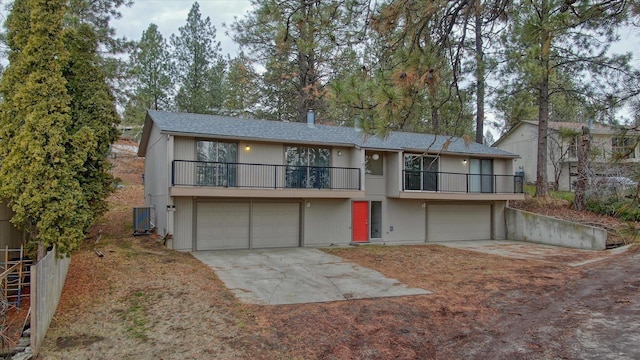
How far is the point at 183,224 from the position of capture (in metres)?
12.8

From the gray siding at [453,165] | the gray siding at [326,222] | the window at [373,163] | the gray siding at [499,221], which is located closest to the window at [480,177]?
the gray siding at [453,165]

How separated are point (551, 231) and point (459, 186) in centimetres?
411

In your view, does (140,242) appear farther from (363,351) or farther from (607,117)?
(607,117)

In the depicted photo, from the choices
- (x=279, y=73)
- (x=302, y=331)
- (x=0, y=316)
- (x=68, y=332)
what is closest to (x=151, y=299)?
(x=68, y=332)

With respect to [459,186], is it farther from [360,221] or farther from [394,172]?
[360,221]

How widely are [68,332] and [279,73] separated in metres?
18.3

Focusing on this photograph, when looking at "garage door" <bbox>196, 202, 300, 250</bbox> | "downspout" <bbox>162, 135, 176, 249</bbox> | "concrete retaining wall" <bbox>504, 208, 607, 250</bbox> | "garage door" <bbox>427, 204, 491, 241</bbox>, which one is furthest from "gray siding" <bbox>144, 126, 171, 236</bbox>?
"concrete retaining wall" <bbox>504, 208, 607, 250</bbox>

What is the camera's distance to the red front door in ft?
51.7

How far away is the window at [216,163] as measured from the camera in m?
12.9

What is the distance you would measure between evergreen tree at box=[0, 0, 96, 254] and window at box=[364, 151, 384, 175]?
10.4 metres

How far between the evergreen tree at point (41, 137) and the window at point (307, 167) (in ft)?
23.8

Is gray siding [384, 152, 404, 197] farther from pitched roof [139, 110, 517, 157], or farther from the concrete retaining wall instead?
the concrete retaining wall

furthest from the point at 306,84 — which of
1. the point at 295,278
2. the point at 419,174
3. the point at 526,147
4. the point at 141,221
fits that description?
the point at 526,147

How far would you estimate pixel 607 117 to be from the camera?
4.90m
